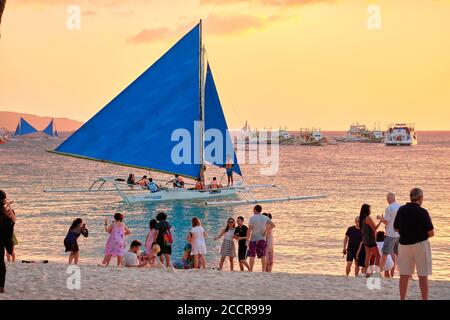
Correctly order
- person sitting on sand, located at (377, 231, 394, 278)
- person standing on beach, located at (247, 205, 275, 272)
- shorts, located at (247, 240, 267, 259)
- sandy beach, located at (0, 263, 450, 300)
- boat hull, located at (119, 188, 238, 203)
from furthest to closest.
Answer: boat hull, located at (119, 188, 238, 203) → shorts, located at (247, 240, 267, 259) → person standing on beach, located at (247, 205, 275, 272) → person sitting on sand, located at (377, 231, 394, 278) → sandy beach, located at (0, 263, 450, 300)

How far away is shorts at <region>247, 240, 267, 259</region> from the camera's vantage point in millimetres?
17641

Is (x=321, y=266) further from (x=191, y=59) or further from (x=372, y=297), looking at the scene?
(x=191, y=59)

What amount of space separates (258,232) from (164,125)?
24.9 meters

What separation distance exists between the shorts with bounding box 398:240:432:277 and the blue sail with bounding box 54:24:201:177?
28823 mm

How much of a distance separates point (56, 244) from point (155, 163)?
12563 millimetres

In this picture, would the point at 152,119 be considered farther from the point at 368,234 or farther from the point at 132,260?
the point at 368,234

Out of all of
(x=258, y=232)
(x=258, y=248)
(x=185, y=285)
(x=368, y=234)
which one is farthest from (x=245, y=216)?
(x=185, y=285)

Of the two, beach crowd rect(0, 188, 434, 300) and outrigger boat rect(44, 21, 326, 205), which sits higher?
outrigger boat rect(44, 21, 326, 205)

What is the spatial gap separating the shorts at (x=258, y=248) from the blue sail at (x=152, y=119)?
23104 millimetres

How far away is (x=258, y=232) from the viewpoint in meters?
17.5

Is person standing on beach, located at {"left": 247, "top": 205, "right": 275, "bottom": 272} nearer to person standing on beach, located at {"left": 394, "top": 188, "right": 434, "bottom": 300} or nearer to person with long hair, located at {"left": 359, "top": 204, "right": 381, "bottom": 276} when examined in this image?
person with long hair, located at {"left": 359, "top": 204, "right": 381, "bottom": 276}

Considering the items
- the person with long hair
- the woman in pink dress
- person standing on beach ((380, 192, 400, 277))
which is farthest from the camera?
the woman in pink dress

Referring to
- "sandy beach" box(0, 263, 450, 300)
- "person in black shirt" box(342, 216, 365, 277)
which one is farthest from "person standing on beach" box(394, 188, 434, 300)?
"person in black shirt" box(342, 216, 365, 277)

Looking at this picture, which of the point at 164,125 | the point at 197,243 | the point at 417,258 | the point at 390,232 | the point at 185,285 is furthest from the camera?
the point at 164,125
